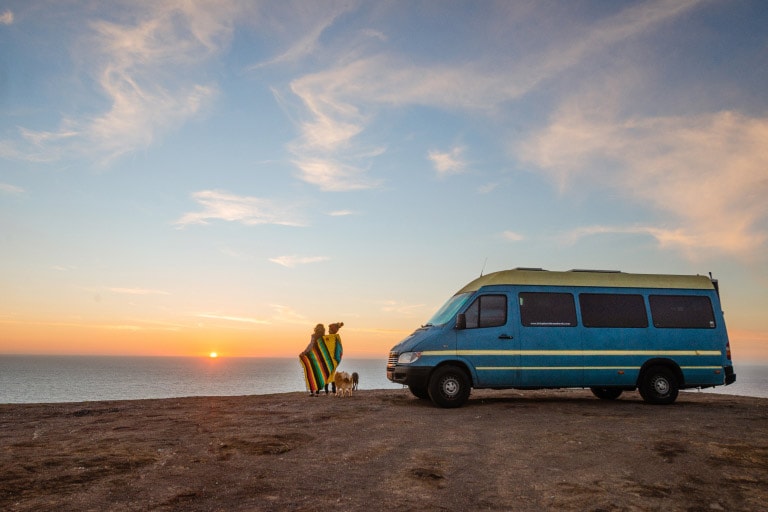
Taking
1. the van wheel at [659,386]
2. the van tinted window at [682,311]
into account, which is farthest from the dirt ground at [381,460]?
the van tinted window at [682,311]

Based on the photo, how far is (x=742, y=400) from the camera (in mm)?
14383

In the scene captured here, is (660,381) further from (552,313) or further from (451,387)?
(451,387)

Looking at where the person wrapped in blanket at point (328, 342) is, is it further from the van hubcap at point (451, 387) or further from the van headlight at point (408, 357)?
the van hubcap at point (451, 387)

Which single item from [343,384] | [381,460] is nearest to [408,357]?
[343,384]

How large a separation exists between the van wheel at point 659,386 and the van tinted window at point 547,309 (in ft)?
7.16

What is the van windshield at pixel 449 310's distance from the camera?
1205 centimetres

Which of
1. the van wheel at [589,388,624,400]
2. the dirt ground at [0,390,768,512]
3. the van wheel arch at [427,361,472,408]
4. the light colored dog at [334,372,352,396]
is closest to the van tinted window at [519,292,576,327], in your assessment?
the van wheel arch at [427,361,472,408]

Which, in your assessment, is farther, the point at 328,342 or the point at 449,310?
the point at 328,342

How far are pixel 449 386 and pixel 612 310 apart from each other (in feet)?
14.1

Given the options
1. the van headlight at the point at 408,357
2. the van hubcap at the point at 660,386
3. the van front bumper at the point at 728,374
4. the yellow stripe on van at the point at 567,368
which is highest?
the van headlight at the point at 408,357

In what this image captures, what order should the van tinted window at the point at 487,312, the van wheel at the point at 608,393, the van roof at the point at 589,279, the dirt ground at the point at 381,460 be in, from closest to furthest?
the dirt ground at the point at 381,460, the van tinted window at the point at 487,312, the van roof at the point at 589,279, the van wheel at the point at 608,393

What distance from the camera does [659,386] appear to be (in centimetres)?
1262

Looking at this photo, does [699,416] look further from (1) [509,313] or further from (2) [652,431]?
(1) [509,313]

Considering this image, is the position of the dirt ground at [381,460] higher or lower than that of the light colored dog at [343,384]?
lower
